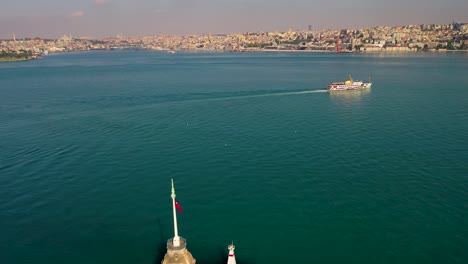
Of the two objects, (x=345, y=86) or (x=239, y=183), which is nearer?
(x=239, y=183)

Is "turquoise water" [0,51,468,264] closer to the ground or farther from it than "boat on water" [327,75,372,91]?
closer to the ground

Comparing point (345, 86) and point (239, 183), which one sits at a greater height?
point (345, 86)

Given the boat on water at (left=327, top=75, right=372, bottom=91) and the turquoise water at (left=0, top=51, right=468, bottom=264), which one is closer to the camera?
the turquoise water at (left=0, top=51, right=468, bottom=264)

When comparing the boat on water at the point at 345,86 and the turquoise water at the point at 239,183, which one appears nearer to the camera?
the turquoise water at the point at 239,183

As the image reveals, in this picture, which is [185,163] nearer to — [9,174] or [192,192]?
[192,192]

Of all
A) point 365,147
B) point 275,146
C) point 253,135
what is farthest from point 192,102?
point 365,147

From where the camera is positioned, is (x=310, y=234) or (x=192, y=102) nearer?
(x=310, y=234)

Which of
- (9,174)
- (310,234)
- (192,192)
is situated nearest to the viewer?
(310,234)

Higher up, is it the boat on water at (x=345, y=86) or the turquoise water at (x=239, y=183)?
the boat on water at (x=345, y=86)
